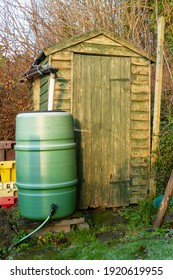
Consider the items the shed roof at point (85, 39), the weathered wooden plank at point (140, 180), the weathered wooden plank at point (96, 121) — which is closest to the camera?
the shed roof at point (85, 39)

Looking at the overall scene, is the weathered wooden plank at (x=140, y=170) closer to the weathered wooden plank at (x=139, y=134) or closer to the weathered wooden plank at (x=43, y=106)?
the weathered wooden plank at (x=139, y=134)

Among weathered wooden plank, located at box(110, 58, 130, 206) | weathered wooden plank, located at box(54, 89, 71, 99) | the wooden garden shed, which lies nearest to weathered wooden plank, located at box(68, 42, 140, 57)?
the wooden garden shed

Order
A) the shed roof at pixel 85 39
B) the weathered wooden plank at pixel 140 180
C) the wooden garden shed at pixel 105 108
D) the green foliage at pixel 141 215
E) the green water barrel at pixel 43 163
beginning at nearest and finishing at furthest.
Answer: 1. the green water barrel at pixel 43 163
2. the green foliage at pixel 141 215
3. the shed roof at pixel 85 39
4. the wooden garden shed at pixel 105 108
5. the weathered wooden plank at pixel 140 180

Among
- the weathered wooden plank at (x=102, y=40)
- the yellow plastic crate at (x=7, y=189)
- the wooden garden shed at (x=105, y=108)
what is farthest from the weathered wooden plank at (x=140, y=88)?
the yellow plastic crate at (x=7, y=189)

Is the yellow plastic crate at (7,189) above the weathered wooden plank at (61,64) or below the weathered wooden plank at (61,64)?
below

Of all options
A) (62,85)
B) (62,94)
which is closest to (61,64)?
(62,85)

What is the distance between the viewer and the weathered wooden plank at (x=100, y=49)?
12.7 ft

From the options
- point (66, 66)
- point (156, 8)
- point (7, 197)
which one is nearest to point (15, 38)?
point (156, 8)

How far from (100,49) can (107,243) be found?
269 centimetres

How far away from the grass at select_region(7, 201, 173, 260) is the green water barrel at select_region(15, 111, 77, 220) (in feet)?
0.98

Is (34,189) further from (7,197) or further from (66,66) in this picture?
(66,66)

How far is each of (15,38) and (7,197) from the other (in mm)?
5097

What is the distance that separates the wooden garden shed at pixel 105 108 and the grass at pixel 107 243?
579 mm

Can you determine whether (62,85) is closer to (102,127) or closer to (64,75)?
(64,75)
